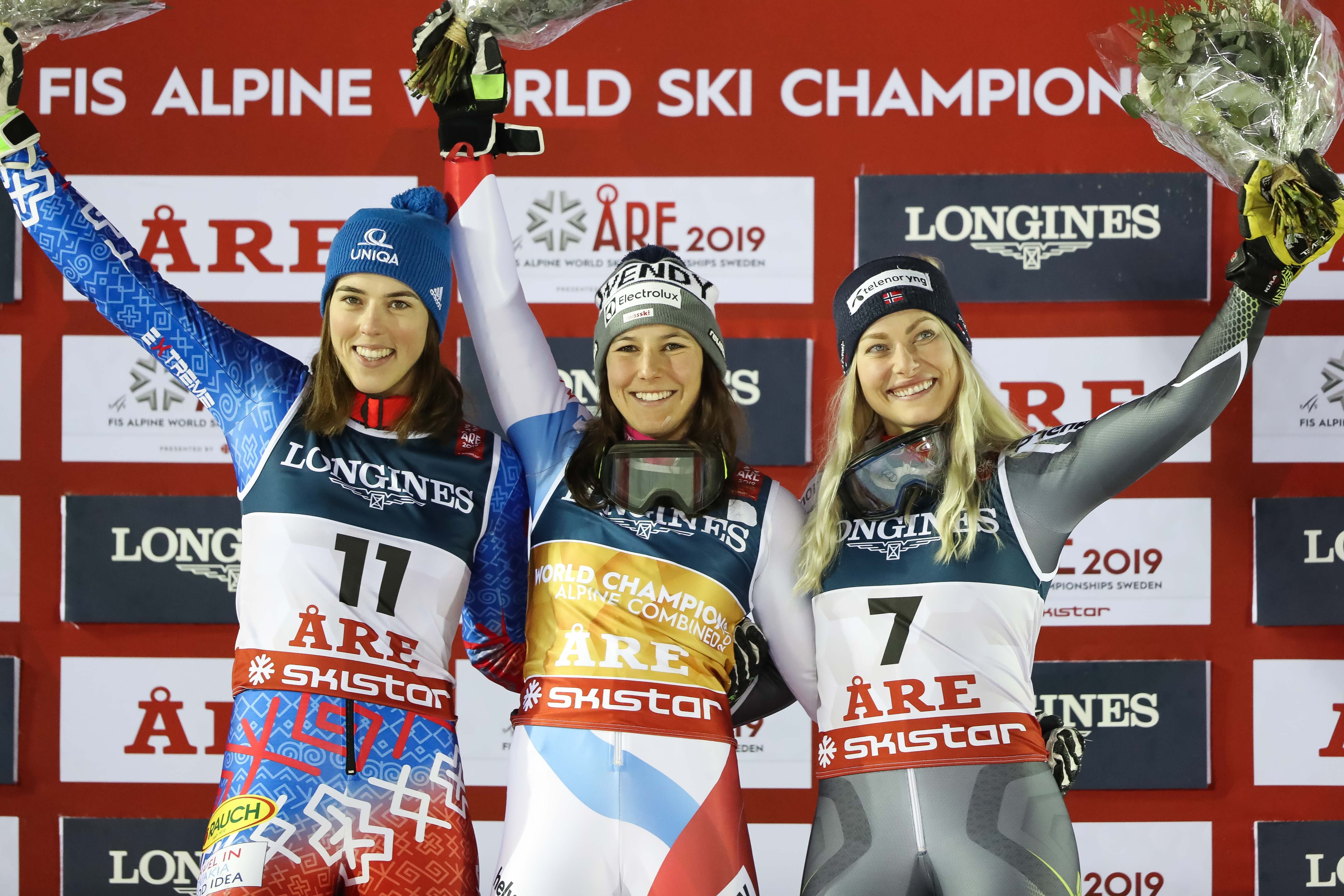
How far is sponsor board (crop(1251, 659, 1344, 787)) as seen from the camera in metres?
2.97

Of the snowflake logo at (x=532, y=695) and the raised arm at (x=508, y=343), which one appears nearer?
the snowflake logo at (x=532, y=695)

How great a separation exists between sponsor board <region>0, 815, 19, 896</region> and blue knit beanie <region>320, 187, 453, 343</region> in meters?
2.04

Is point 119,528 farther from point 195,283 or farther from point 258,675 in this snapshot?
point 258,675

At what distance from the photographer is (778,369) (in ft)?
9.70

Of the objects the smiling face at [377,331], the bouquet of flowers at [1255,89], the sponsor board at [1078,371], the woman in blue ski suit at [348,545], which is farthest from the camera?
the sponsor board at [1078,371]

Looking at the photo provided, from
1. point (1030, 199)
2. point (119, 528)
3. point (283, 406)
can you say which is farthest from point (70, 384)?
point (1030, 199)

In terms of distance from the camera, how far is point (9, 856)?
3.03m

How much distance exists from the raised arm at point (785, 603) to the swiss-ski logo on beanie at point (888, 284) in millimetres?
396

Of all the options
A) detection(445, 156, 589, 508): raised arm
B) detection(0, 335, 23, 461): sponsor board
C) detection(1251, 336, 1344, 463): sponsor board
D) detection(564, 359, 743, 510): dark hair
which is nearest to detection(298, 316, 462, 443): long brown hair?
detection(445, 156, 589, 508): raised arm

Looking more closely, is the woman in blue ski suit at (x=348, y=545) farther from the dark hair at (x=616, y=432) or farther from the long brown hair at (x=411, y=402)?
the dark hair at (x=616, y=432)

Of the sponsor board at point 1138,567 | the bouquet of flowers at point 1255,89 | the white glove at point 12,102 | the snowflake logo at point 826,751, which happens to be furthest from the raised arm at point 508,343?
the sponsor board at point 1138,567

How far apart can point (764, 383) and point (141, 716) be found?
196 centimetres

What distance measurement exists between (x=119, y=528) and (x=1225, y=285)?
10.3ft

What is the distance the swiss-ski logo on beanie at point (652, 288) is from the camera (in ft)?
6.48
